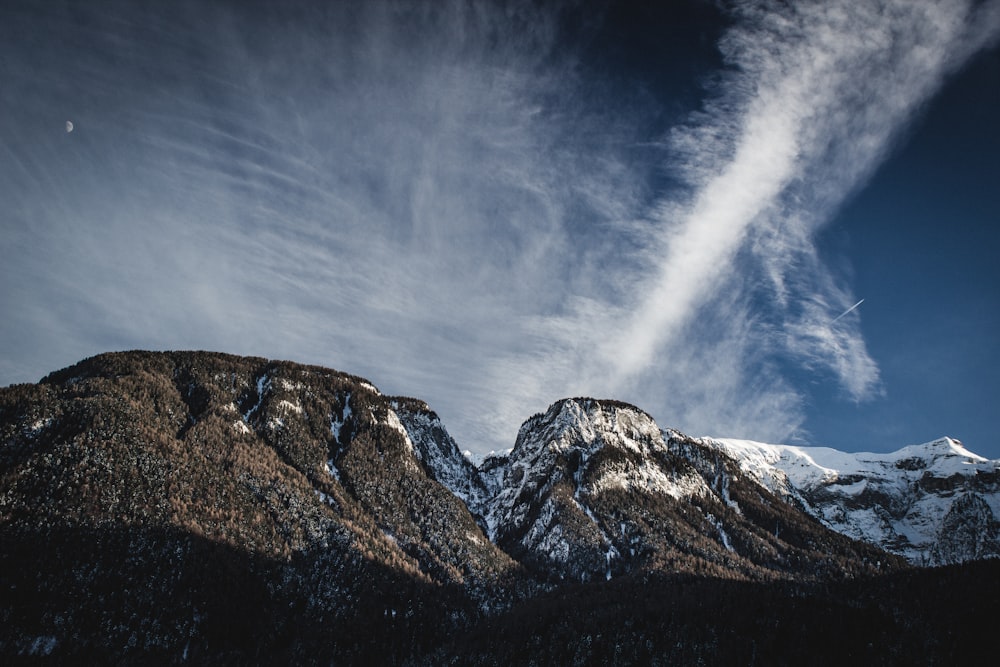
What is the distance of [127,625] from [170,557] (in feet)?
50.9

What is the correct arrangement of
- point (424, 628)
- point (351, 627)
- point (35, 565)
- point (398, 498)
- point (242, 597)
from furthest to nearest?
point (398, 498) < point (424, 628) < point (351, 627) < point (242, 597) < point (35, 565)

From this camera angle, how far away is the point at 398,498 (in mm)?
193750

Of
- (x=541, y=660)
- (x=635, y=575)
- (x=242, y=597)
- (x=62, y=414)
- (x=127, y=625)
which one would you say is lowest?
(x=127, y=625)

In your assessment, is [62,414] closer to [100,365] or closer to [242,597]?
[100,365]

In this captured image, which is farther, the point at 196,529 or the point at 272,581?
the point at 272,581

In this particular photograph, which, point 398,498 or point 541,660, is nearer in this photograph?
point 541,660

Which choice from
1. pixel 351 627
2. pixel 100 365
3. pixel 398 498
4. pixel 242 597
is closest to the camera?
pixel 242 597

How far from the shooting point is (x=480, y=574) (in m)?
183

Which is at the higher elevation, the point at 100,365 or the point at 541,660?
the point at 100,365

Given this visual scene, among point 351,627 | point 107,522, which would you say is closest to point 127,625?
point 107,522

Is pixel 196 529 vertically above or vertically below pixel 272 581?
above

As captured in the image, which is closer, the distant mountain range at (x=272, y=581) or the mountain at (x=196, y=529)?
the mountain at (x=196, y=529)

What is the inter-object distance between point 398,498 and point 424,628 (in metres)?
52.1

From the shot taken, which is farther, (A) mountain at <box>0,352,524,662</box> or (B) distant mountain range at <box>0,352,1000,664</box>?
(B) distant mountain range at <box>0,352,1000,664</box>
